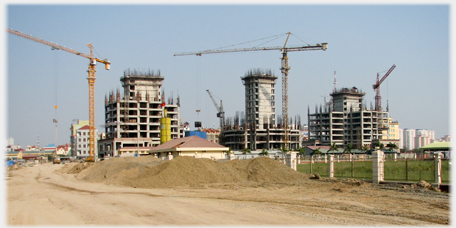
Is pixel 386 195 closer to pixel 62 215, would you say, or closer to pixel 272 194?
pixel 272 194

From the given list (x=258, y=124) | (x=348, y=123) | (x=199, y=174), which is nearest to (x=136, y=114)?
(x=258, y=124)

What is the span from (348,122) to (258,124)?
38277 millimetres

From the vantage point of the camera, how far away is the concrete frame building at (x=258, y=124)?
12506cm

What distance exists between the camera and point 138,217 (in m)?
15.7

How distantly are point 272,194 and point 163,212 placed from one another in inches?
306

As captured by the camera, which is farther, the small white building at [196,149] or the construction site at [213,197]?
the small white building at [196,149]

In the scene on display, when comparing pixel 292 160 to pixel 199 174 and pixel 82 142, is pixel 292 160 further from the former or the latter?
pixel 82 142

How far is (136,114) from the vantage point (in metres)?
114

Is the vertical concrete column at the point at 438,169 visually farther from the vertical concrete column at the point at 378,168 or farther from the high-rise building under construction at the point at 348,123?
the high-rise building under construction at the point at 348,123

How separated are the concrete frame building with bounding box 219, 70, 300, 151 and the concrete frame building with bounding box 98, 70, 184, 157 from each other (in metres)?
19.0

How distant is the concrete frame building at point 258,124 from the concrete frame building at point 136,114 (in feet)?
62.4

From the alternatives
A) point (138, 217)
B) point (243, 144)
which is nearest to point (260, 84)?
point (243, 144)

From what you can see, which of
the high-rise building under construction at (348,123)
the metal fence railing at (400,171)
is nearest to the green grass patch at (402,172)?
the metal fence railing at (400,171)

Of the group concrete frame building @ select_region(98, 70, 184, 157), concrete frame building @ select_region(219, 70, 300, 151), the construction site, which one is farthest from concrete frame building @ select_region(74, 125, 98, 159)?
the construction site
